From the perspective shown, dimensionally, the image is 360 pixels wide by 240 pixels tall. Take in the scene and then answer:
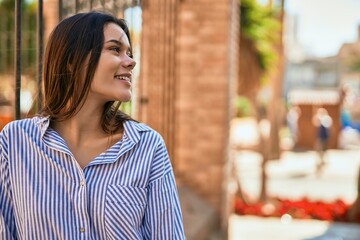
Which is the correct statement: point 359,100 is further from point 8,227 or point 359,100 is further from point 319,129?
point 8,227

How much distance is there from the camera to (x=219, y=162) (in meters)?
5.07

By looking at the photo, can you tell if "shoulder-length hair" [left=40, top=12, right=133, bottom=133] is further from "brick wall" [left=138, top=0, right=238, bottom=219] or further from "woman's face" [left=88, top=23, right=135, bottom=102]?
"brick wall" [left=138, top=0, right=238, bottom=219]

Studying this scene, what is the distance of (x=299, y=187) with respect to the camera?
9625 millimetres

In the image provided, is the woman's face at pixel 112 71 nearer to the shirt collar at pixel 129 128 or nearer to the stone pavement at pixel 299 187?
the shirt collar at pixel 129 128

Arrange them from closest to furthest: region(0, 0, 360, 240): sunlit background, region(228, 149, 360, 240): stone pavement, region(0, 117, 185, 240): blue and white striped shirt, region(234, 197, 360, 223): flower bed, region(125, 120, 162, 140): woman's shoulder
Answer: region(0, 117, 185, 240): blue and white striped shirt
region(125, 120, 162, 140): woman's shoulder
region(0, 0, 360, 240): sunlit background
region(228, 149, 360, 240): stone pavement
region(234, 197, 360, 223): flower bed

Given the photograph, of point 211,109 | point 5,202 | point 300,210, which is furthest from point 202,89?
point 5,202

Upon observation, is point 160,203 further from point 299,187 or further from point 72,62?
point 299,187

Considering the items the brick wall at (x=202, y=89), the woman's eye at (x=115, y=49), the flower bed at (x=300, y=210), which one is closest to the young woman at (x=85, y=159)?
the woman's eye at (x=115, y=49)

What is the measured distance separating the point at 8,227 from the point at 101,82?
0.42m

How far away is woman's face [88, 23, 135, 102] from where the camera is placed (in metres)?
1.48

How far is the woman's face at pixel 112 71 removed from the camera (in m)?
1.48

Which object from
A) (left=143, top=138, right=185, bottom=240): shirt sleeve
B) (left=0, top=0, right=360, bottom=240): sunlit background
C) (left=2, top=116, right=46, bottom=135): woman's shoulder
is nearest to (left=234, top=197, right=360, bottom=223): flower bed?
(left=0, top=0, right=360, bottom=240): sunlit background

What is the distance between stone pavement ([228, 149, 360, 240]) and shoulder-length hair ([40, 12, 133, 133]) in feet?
14.7

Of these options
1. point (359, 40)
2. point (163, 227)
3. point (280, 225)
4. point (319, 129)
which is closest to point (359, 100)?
point (319, 129)
